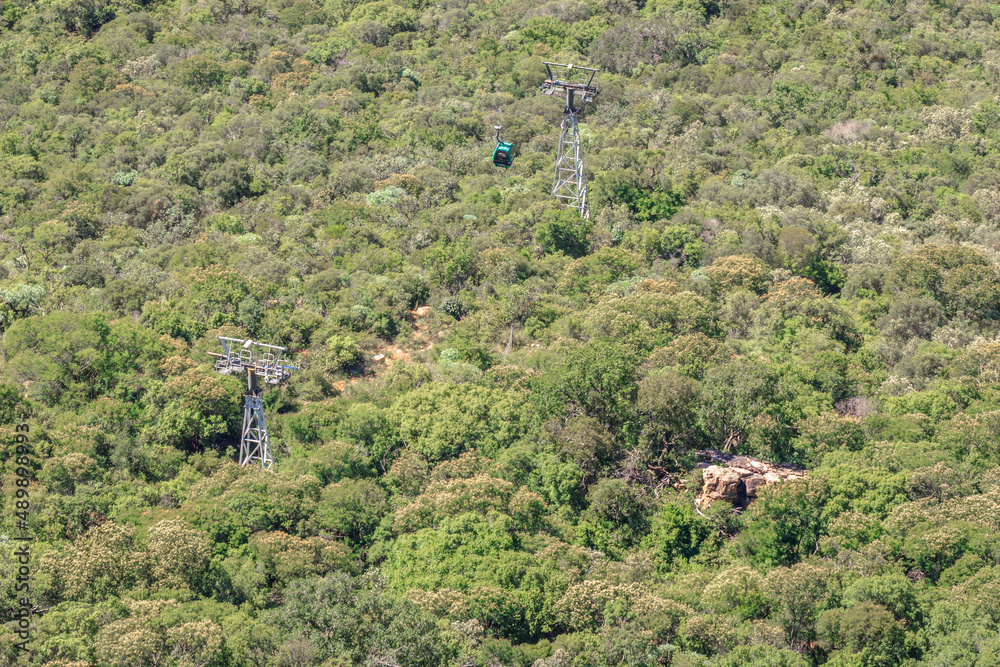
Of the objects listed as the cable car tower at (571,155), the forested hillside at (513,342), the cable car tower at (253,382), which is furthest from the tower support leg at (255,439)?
the cable car tower at (571,155)

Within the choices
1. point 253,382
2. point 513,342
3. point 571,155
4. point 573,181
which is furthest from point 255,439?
point 571,155

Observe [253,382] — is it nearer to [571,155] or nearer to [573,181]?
[573,181]

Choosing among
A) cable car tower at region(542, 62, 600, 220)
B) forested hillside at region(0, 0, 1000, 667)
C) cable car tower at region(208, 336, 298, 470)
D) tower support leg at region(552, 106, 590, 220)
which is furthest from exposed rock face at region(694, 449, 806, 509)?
tower support leg at region(552, 106, 590, 220)

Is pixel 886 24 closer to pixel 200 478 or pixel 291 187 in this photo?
pixel 291 187

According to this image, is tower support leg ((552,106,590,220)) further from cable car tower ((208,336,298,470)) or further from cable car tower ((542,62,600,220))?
cable car tower ((208,336,298,470))

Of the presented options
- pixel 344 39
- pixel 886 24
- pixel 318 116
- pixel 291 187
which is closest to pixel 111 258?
pixel 291 187
